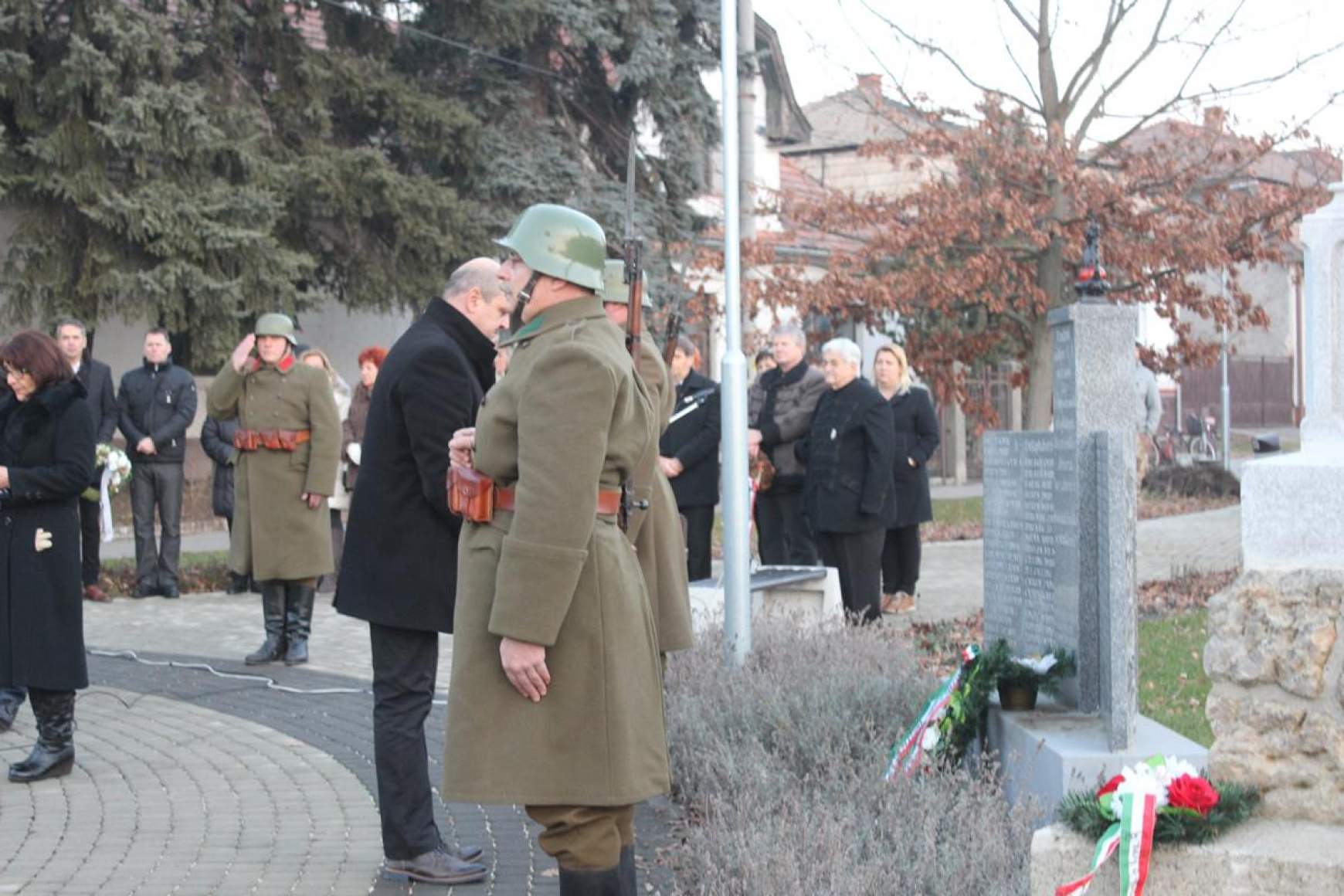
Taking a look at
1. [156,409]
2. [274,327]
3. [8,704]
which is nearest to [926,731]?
[8,704]

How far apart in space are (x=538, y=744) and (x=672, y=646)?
4.89 ft

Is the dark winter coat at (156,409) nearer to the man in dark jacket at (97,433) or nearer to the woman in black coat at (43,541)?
the man in dark jacket at (97,433)

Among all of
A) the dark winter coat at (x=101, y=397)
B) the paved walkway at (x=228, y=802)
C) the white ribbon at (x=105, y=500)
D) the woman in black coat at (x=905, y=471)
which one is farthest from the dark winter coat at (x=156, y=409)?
the woman in black coat at (x=905, y=471)

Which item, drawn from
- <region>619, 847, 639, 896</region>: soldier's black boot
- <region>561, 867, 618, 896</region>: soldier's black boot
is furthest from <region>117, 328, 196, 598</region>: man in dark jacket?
<region>561, 867, 618, 896</region>: soldier's black boot

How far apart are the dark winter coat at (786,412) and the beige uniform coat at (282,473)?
3.20 meters

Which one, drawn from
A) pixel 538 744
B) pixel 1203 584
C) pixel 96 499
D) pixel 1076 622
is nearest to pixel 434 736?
pixel 1076 622

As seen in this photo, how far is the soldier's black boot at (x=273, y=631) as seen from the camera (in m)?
10.9

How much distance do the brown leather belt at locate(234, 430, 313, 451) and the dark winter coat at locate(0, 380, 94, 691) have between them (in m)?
2.83

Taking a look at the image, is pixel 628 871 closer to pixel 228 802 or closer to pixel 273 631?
pixel 228 802

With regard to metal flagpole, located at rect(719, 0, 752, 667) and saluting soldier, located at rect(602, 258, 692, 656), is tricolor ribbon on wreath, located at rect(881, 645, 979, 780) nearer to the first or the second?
saluting soldier, located at rect(602, 258, 692, 656)

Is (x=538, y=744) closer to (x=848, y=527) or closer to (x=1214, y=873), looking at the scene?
(x=1214, y=873)

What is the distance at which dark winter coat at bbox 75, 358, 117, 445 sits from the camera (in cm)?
1448

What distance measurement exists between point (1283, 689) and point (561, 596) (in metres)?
1.81

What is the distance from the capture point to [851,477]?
1130cm
